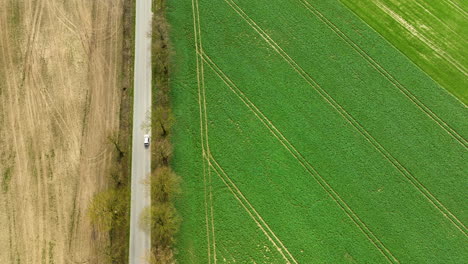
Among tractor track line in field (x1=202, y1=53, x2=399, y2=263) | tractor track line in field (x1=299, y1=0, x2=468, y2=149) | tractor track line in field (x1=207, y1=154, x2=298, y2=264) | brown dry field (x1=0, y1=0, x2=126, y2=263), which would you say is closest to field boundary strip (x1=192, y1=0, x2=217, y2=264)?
tractor track line in field (x1=207, y1=154, x2=298, y2=264)

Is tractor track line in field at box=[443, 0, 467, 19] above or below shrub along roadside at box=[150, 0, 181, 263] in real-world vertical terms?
above

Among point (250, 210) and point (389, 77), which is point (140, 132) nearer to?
point (250, 210)

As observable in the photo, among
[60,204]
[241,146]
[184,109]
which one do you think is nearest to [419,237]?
[241,146]

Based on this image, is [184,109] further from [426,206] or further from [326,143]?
[426,206]

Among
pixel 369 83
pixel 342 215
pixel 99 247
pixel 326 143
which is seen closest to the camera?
pixel 99 247

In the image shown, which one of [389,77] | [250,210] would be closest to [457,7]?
[389,77]

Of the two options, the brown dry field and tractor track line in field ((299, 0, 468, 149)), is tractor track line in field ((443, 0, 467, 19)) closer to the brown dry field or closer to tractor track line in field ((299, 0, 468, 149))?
tractor track line in field ((299, 0, 468, 149))
